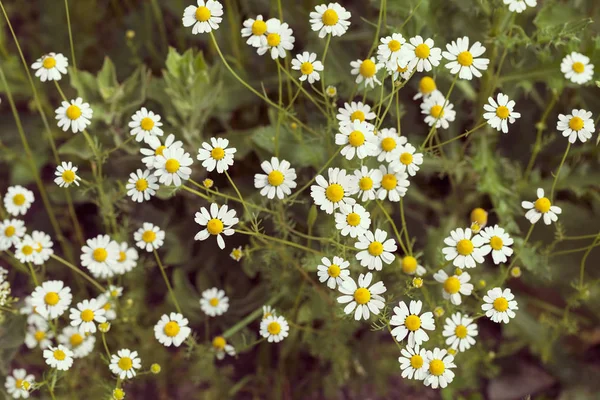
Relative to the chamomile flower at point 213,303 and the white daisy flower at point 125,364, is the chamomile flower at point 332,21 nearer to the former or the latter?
the chamomile flower at point 213,303

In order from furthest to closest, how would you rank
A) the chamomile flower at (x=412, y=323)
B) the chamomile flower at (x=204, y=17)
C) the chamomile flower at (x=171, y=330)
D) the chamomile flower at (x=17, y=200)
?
the chamomile flower at (x=17, y=200) < the chamomile flower at (x=171, y=330) < the chamomile flower at (x=204, y=17) < the chamomile flower at (x=412, y=323)

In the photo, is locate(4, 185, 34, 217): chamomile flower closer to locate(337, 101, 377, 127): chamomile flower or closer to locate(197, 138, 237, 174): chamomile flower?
locate(197, 138, 237, 174): chamomile flower

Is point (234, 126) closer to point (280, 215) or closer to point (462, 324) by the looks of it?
point (280, 215)

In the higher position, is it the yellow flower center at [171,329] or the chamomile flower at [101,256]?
the chamomile flower at [101,256]

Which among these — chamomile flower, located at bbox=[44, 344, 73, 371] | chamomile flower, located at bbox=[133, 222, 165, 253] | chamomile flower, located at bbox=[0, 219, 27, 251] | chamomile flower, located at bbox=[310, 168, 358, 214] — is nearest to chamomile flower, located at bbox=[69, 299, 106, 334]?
chamomile flower, located at bbox=[44, 344, 73, 371]

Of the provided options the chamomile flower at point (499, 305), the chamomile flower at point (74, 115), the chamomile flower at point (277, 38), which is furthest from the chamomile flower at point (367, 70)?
the chamomile flower at point (74, 115)

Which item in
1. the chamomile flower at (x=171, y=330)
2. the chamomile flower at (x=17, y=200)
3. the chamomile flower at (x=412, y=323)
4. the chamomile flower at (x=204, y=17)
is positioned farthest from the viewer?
the chamomile flower at (x=17, y=200)

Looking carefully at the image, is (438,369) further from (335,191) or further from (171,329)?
(171,329)

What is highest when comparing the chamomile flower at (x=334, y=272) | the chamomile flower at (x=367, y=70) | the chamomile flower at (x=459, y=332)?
the chamomile flower at (x=367, y=70)
